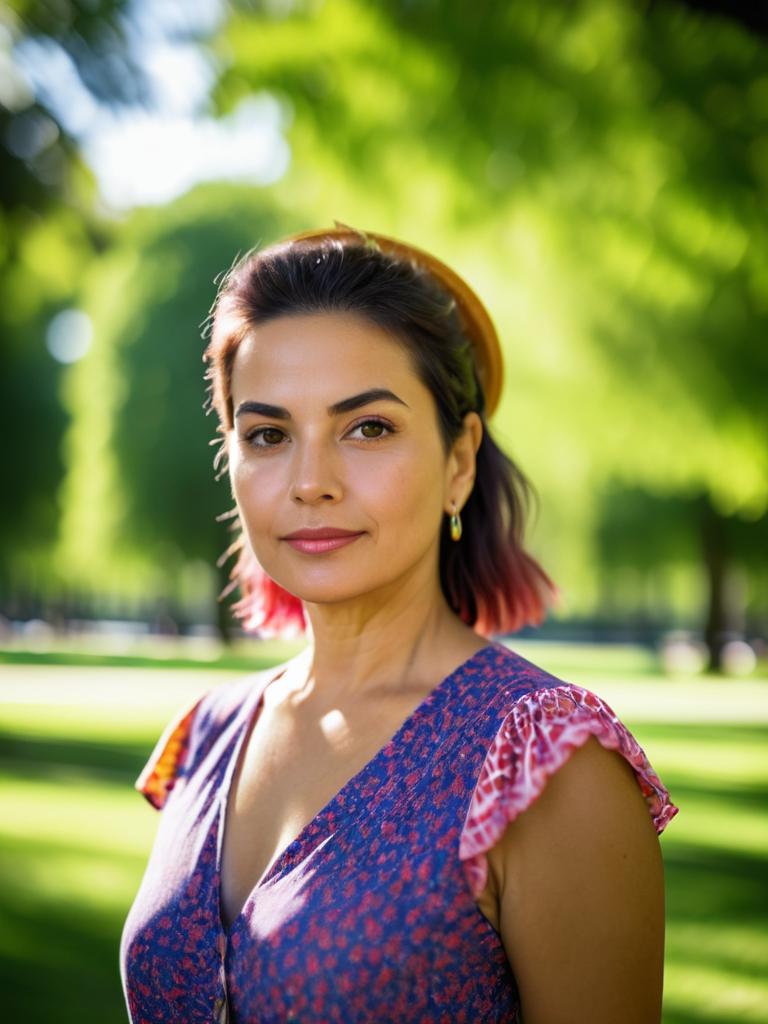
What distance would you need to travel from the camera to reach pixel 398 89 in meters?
8.34

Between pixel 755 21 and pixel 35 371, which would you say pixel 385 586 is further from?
pixel 35 371

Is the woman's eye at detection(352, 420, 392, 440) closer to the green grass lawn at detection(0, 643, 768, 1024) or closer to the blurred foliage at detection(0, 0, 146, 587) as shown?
the green grass lawn at detection(0, 643, 768, 1024)

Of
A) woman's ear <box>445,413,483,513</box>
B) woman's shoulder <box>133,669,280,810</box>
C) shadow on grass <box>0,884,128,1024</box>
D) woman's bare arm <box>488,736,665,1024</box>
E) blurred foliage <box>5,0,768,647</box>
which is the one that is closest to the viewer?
woman's bare arm <box>488,736,665,1024</box>

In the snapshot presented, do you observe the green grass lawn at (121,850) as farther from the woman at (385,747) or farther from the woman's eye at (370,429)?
the woman's eye at (370,429)

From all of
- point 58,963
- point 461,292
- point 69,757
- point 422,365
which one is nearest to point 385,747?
point 422,365

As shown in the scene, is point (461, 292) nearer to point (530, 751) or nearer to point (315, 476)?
point (315, 476)

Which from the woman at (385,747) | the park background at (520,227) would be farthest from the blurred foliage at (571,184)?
the woman at (385,747)

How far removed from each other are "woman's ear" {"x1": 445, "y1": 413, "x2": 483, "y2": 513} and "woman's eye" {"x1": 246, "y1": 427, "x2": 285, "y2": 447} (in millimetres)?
398

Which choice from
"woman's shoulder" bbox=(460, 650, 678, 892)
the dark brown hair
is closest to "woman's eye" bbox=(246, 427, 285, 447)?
the dark brown hair

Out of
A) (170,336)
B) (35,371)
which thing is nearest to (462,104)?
(170,336)

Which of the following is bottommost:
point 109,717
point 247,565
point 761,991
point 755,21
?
point 109,717

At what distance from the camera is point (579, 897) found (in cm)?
198

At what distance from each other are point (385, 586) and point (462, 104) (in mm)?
6343

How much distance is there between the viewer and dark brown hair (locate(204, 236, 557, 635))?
2.51 metres
